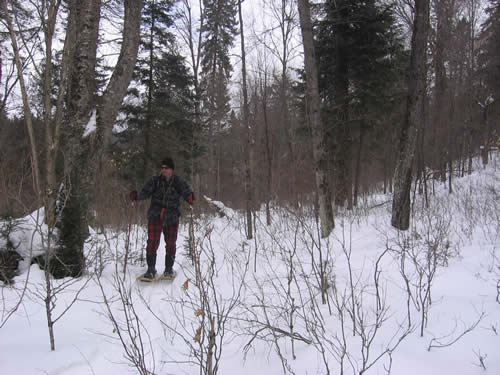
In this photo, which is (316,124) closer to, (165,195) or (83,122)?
(165,195)

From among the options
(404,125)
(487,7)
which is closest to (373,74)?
(404,125)

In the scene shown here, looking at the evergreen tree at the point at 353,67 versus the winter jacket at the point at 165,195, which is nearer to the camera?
the winter jacket at the point at 165,195

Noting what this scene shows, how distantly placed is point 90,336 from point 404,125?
21.3 ft

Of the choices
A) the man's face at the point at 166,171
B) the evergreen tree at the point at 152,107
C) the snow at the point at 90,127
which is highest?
the evergreen tree at the point at 152,107

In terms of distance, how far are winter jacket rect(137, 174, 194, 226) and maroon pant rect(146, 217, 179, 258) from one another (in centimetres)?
8

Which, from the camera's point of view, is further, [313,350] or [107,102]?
[107,102]

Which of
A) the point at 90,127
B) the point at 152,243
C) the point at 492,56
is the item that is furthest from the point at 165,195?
the point at 492,56

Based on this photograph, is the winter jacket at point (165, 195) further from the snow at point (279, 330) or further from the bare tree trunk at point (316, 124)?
the bare tree trunk at point (316, 124)

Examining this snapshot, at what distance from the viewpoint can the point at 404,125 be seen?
19.2 feet

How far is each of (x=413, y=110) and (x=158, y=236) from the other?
564 centimetres

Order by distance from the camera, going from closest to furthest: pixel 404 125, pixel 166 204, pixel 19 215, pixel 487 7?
pixel 19 215 < pixel 166 204 < pixel 404 125 < pixel 487 7

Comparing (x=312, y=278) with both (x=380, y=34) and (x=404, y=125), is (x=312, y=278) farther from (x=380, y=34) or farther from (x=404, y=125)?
(x=380, y=34)

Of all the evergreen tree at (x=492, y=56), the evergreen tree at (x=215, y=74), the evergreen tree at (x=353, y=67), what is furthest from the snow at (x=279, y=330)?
the evergreen tree at (x=492, y=56)

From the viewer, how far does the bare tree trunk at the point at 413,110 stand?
5.69 meters
